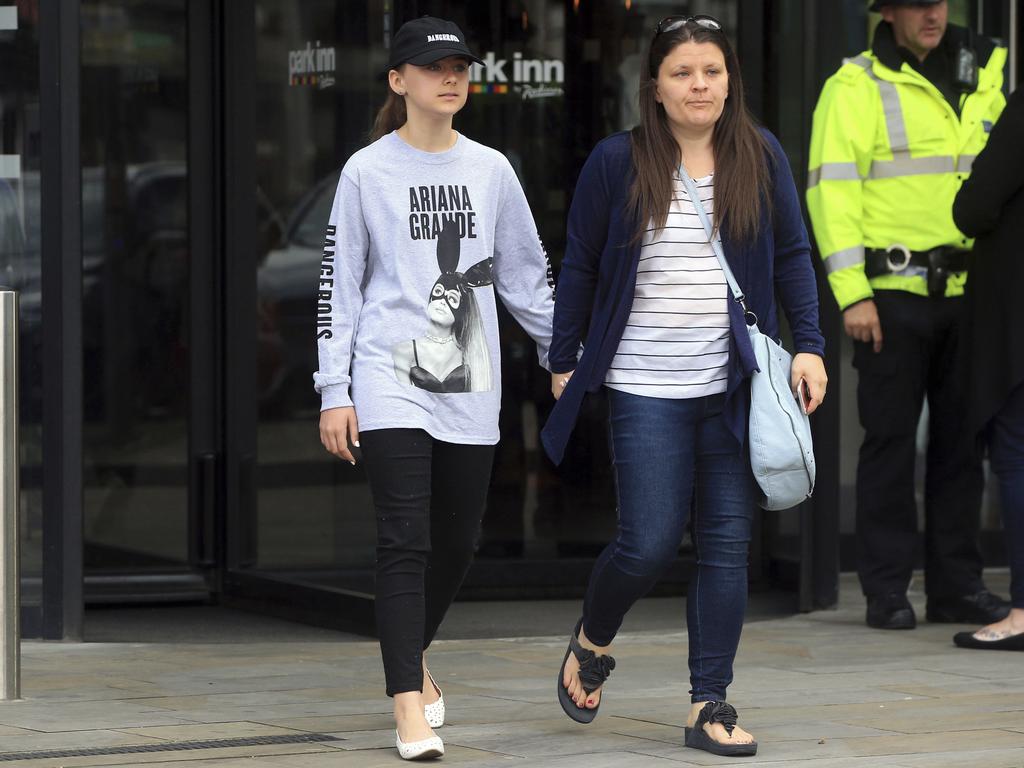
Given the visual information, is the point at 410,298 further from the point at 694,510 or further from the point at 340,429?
the point at 694,510

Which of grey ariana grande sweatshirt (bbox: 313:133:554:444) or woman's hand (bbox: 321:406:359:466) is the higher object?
grey ariana grande sweatshirt (bbox: 313:133:554:444)

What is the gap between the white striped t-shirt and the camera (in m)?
4.63

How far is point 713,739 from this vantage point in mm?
4613

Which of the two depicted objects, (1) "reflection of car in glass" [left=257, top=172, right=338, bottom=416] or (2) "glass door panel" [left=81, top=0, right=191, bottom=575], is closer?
(1) "reflection of car in glass" [left=257, top=172, right=338, bottom=416]

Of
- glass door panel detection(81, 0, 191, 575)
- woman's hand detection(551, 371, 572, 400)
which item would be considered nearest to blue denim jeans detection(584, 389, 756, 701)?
woman's hand detection(551, 371, 572, 400)

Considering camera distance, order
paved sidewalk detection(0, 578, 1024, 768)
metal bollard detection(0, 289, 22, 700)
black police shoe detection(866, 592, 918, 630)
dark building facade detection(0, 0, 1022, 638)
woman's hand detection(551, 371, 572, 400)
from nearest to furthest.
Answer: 1. paved sidewalk detection(0, 578, 1024, 768)
2. woman's hand detection(551, 371, 572, 400)
3. metal bollard detection(0, 289, 22, 700)
4. black police shoe detection(866, 592, 918, 630)
5. dark building facade detection(0, 0, 1022, 638)

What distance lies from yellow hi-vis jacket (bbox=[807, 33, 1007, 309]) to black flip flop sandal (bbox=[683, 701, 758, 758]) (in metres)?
2.23

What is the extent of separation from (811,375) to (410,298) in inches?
38.7

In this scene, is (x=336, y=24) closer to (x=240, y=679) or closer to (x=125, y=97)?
(x=125, y=97)

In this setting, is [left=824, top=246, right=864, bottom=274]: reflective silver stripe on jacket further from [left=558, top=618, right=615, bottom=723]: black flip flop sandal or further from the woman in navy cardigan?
[left=558, top=618, right=615, bottom=723]: black flip flop sandal

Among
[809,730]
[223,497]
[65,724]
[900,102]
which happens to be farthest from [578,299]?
[223,497]

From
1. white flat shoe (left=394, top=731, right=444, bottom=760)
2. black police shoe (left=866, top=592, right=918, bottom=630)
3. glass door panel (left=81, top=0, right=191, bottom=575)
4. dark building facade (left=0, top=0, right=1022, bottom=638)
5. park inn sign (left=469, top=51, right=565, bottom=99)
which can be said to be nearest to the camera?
white flat shoe (left=394, top=731, right=444, bottom=760)

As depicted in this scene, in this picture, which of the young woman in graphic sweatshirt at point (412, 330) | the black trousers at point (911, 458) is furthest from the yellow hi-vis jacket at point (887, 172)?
the young woman in graphic sweatshirt at point (412, 330)

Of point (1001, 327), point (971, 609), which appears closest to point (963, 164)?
point (1001, 327)
